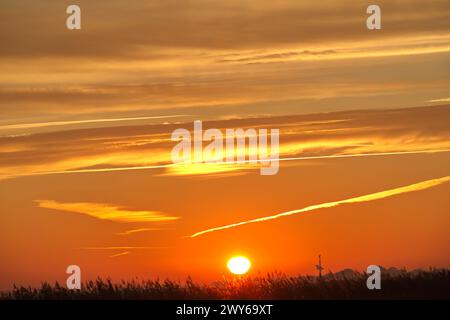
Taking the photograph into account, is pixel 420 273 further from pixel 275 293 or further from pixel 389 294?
pixel 275 293
